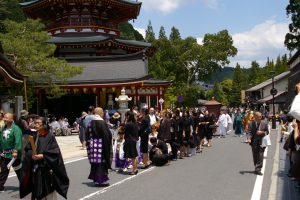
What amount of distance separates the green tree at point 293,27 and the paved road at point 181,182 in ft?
119

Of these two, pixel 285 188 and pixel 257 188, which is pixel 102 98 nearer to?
pixel 257 188

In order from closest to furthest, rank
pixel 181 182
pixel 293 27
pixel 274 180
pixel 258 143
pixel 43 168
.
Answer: pixel 43 168 < pixel 181 182 < pixel 274 180 < pixel 258 143 < pixel 293 27

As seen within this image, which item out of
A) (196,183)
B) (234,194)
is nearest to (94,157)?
(196,183)

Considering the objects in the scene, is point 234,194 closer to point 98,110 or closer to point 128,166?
point 98,110

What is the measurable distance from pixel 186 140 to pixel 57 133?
13.7 m

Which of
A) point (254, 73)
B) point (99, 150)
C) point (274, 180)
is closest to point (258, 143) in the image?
point (274, 180)

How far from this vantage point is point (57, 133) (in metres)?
28.8

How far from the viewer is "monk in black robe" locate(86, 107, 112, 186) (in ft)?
→ 34.6

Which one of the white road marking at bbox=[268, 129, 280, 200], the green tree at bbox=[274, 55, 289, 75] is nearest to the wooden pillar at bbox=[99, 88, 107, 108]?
the white road marking at bbox=[268, 129, 280, 200]

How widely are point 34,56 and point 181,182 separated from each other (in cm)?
1765

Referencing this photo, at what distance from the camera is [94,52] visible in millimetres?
35219

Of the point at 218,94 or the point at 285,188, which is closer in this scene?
the point at 285,188

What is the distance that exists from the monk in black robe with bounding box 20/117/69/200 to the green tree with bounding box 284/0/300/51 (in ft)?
149

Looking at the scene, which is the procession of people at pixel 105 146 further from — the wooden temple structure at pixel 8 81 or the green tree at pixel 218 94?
the green tree at pixel 218 94
